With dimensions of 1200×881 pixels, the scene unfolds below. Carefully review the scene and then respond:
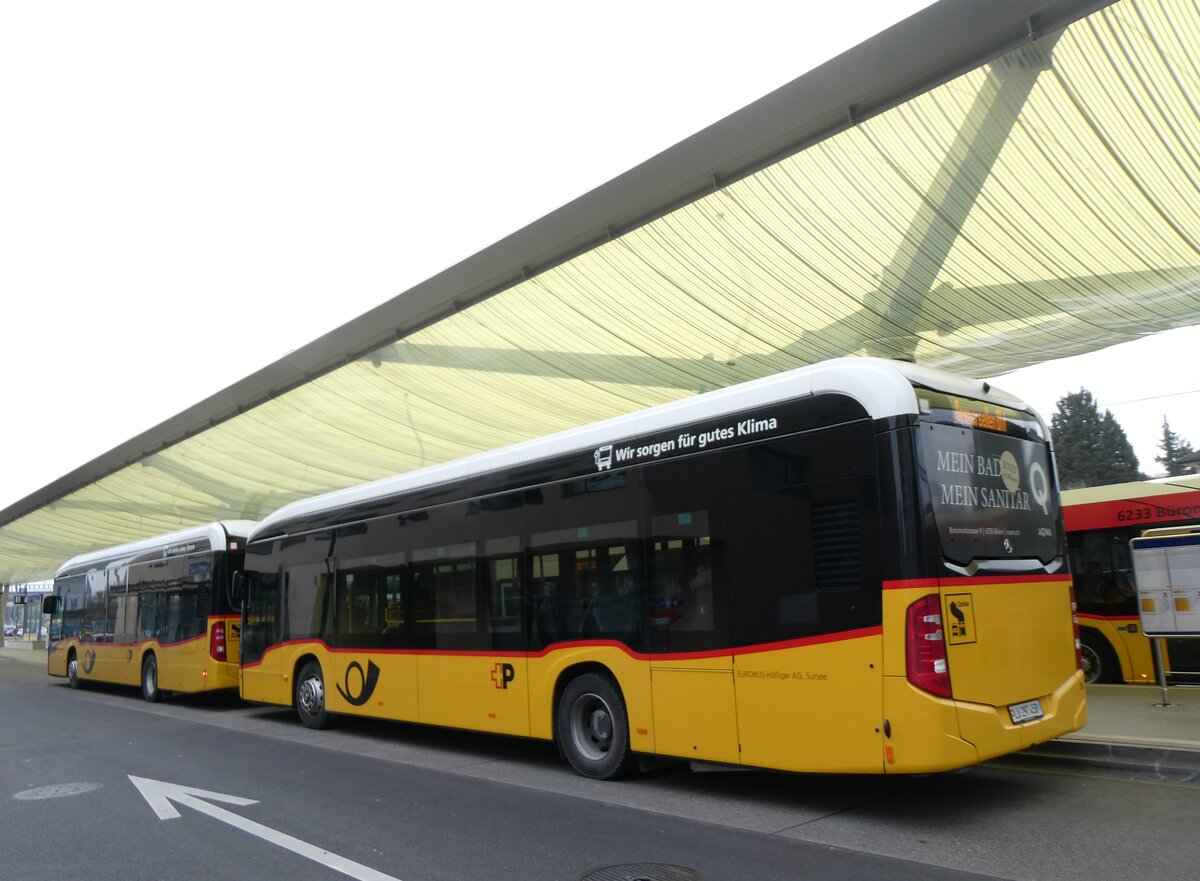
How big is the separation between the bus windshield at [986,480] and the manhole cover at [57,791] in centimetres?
811

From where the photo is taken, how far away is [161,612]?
17.2m

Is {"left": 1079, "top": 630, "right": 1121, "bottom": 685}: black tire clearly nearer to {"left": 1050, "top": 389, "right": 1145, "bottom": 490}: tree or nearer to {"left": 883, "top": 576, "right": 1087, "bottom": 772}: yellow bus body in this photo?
{"left": 883, "top": 576, "right": 1087, "bottom": 772}: yellow bus body

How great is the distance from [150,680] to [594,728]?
1344 centimetres

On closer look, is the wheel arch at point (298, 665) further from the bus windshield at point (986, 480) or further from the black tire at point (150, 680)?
the bus windshield at point (986, 480)

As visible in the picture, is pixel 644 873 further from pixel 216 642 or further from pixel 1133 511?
pixel 216 642

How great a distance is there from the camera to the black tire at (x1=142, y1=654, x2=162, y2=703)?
17.9 m

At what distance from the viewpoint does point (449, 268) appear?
13633mm

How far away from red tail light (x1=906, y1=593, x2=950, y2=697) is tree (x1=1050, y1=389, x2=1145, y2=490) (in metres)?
65.9

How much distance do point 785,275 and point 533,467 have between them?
5060 millimetres

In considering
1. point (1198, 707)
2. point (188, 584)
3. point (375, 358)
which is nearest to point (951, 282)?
point (1198, 707)

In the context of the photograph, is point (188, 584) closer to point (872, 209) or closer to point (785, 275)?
point (785, 275)

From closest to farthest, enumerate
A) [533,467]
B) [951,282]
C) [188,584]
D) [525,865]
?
[525,865], [533,467], [951,282], [188,584]

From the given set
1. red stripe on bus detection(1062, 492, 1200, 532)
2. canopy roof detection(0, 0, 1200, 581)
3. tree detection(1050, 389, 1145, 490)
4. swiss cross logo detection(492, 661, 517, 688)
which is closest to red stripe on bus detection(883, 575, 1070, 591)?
swiss cross logo detection(492, 661, 517, 688)

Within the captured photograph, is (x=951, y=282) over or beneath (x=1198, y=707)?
over
